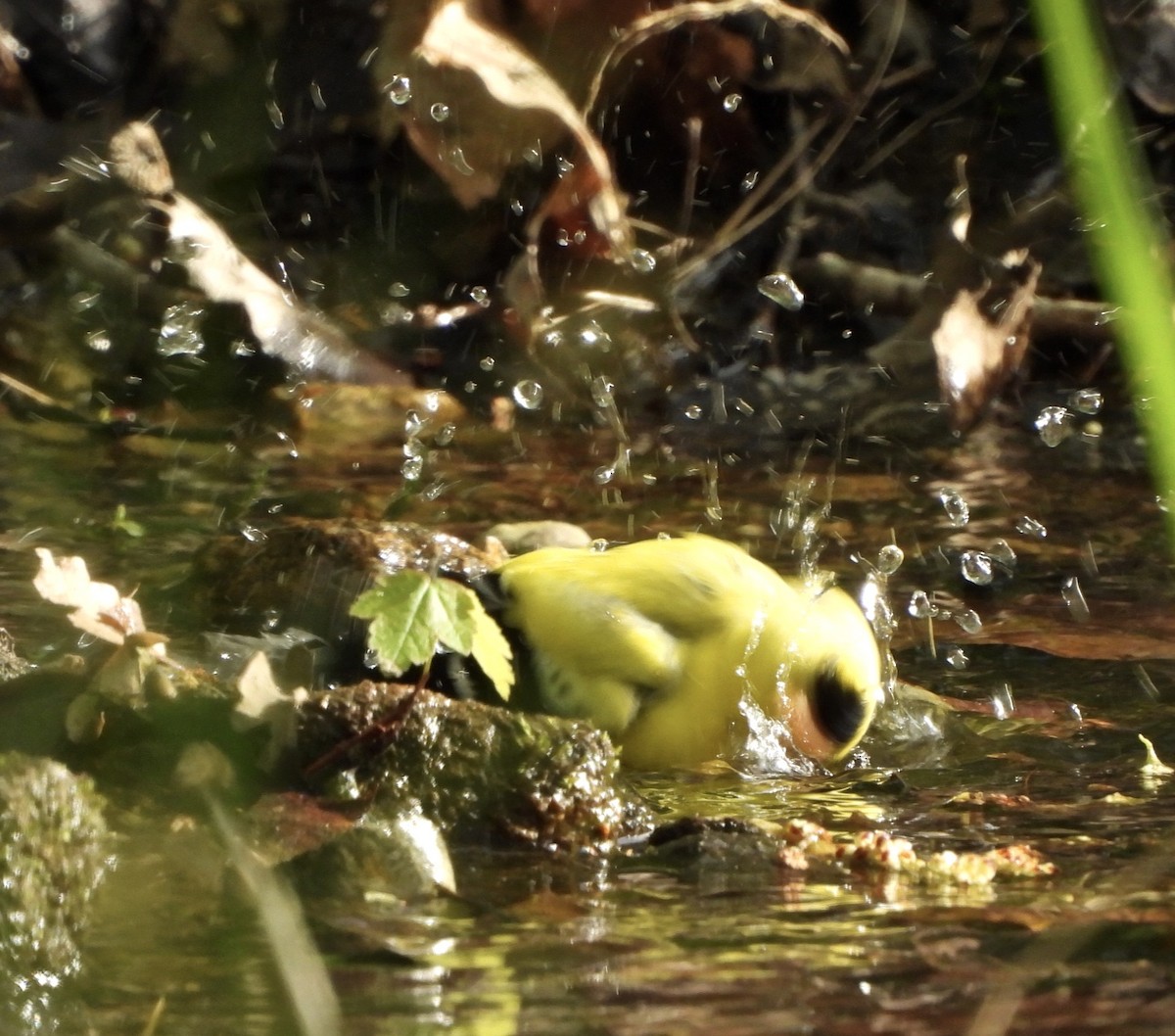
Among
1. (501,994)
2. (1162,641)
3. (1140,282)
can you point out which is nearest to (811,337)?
(1162,641)

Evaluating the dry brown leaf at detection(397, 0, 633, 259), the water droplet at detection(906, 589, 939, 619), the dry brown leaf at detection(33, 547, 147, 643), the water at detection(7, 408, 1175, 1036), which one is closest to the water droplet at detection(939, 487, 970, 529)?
the water at detection(7, 408, 1175, 1036)

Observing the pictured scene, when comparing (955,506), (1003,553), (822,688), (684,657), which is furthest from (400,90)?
(822,688)

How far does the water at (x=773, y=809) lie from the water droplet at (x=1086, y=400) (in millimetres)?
999

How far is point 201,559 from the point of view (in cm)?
330

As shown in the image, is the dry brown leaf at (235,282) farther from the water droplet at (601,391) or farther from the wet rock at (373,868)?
the wet rock at (373,868)

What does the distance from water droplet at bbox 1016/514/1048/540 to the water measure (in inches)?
0.8

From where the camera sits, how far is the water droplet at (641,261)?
21.0 ft

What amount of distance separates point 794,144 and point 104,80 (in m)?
2.40

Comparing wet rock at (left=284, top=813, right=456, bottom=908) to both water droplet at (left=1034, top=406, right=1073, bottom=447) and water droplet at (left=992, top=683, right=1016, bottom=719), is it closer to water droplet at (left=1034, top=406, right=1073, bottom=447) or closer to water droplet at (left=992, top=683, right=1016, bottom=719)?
water droplet at (left=992, top=683, right=1016, bottom=719)

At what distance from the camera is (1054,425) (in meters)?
5.73

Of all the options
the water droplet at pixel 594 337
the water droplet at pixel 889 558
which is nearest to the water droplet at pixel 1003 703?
the water droplet at pixel 889 558

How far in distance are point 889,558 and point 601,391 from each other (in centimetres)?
206

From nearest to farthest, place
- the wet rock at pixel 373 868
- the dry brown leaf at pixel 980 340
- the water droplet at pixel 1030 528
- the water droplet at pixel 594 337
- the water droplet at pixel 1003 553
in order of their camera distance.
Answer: the wet rock at pixel 373 868 → the water droplet at pixel 1003 553 → the water droplet at pixel 1030 528 → the dry brown leaf at pixel 980 340 → the water droplet at pixel 594 337

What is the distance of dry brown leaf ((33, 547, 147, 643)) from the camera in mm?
2188
